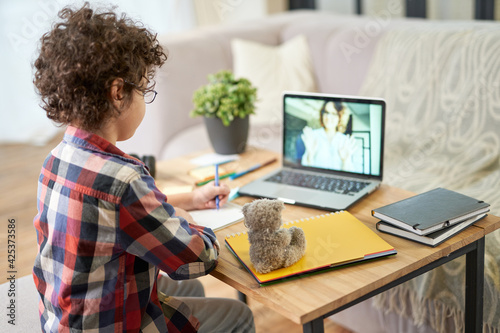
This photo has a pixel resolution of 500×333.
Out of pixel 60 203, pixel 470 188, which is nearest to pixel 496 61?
pixel 470 188

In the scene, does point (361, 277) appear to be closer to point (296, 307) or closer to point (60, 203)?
point (296, 307)

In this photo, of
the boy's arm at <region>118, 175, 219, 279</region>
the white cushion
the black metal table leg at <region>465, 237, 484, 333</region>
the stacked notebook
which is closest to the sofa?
the white cushion

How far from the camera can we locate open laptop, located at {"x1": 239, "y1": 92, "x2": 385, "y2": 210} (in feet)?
4.72

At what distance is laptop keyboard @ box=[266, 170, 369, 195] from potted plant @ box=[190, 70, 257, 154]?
28 centimetres

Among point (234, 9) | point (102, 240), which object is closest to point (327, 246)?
point (102, 240)

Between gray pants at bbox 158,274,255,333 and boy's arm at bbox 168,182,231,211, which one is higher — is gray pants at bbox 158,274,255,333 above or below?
below

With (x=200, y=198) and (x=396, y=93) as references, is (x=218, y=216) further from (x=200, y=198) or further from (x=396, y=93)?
(x=396, y=93)

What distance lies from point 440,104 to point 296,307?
144 centimetres

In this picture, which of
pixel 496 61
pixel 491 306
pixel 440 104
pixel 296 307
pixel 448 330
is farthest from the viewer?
pixel 440 104

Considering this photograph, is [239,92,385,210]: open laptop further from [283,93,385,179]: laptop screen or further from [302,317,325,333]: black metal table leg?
[302,317,325,333]: black metal table leg

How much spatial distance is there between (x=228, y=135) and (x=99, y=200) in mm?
895

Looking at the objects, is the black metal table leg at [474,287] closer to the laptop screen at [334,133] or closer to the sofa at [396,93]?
the sofa at [396,93]

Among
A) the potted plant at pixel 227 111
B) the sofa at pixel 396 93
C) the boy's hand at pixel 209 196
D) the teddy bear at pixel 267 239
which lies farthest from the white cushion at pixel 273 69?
the teddy bear at pixel 267 239

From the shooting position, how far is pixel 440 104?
2145mm
